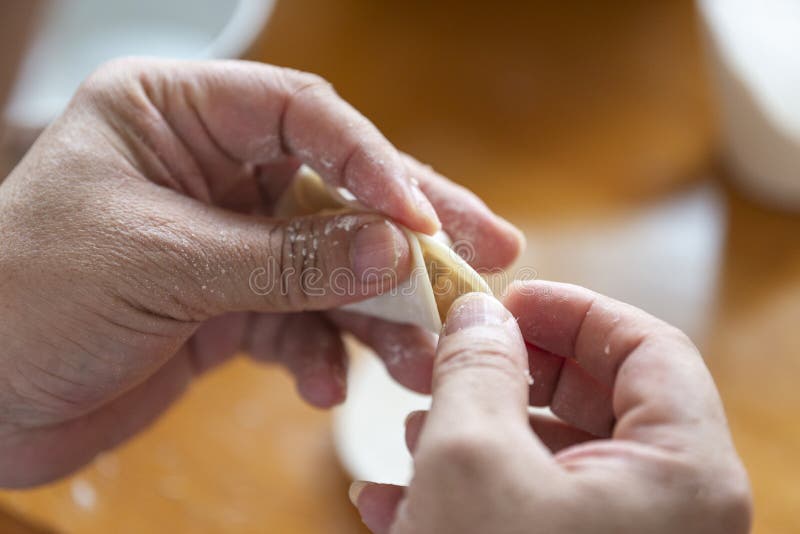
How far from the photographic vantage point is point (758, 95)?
0.89m

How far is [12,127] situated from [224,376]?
14.7 inches

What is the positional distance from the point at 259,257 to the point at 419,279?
100 mm

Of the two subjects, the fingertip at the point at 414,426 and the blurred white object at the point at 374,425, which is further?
the blurred white object at the point at 374,425

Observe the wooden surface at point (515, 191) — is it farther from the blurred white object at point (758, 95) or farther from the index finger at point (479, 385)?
the index finger at point (479, 385)

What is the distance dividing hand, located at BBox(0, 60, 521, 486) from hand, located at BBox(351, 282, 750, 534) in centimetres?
13

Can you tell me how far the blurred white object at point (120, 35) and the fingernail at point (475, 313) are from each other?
2.04 feet

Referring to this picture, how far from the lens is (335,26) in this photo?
1.08 meters

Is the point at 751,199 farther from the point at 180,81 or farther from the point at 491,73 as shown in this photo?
the point at 180,81

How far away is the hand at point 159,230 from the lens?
20.8 inches

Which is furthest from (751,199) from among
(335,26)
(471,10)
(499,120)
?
(335,26)

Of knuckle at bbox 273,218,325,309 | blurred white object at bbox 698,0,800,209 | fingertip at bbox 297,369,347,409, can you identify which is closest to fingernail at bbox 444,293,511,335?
knuckle at bbox 273,218,325,309

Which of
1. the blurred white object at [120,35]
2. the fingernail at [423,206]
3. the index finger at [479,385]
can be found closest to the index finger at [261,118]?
the fingernail at [423,206]

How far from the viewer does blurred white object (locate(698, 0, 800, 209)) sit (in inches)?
35.1

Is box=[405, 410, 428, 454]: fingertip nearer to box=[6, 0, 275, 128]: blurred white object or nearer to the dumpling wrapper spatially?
the dumpling wrapper
